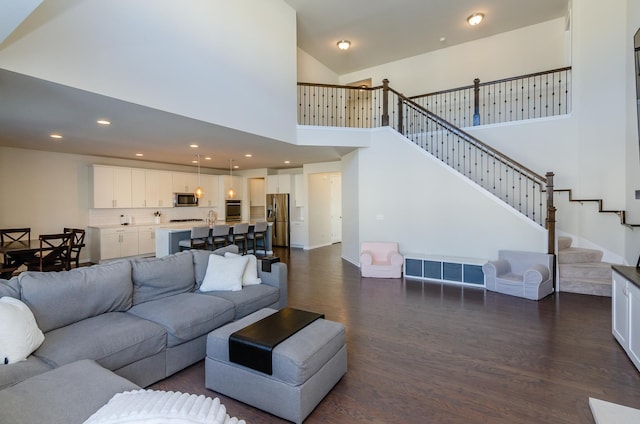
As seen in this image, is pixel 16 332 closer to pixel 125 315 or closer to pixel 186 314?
pixel 125 315

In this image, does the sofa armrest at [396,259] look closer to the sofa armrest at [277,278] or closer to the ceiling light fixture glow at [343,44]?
the sofa armrest at [277,278]

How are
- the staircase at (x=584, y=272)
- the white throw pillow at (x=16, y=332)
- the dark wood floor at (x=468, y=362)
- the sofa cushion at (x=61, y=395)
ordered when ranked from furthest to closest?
1. the staircase at (x=584, y=272)
2. the dark wood floor at (x=468, y=362)
3. the white throw pillow at (x=16, y=332)
4. the sofa cushion at (x=61, y=395)

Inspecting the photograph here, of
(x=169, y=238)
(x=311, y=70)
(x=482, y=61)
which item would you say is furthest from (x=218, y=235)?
(x=482, y=61)

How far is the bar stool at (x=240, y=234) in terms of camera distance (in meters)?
7.11

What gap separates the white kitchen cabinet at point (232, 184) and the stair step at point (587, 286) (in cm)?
875

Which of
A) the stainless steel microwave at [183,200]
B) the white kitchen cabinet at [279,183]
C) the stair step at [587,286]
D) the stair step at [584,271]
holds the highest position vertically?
the white kitchen cabinet at [279,183]

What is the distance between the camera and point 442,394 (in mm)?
2303

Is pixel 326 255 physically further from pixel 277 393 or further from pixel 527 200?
pixel 277 393

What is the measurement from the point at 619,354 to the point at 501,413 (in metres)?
1.77

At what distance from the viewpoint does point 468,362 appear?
2756 millimetres

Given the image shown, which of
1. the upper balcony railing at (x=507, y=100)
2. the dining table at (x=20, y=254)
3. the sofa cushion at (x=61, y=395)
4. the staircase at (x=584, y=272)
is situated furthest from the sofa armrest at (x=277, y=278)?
the upper balcony railing at (x=507, y=100)

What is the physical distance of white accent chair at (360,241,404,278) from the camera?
585 centimetres

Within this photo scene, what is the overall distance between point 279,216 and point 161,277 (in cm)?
682

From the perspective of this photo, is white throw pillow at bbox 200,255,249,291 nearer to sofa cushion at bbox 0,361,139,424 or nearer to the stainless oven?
sofa cushion at bbox 0,361,139,424
